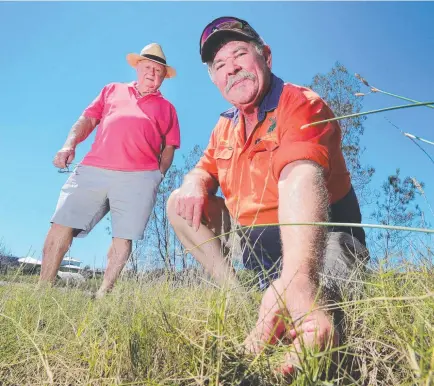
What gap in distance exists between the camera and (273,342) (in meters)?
1.10

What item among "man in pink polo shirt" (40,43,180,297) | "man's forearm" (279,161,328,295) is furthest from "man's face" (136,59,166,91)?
"man's forearm" (279,161,328,295)

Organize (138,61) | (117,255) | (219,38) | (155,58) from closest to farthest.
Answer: (219,38)
(117,255)
(155,58)
(138,61)

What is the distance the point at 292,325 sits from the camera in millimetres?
1023

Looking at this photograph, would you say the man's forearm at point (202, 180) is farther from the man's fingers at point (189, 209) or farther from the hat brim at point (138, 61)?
the hat brim at point (138, 61)

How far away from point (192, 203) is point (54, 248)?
244 centimetres

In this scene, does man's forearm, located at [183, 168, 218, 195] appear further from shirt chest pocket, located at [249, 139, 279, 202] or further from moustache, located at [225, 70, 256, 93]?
moustache, located at [225, 70, 256, 93]

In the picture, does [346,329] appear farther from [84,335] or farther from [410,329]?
[84,335]

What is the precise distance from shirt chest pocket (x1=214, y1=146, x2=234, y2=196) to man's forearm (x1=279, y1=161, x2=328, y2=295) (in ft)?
2.55

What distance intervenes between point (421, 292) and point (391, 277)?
106 millimetres

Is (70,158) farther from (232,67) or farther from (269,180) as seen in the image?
(269,180)

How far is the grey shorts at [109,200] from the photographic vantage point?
165 inches

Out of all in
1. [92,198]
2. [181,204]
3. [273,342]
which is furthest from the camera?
[92,198]

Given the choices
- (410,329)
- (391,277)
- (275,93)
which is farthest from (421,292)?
(275,93)

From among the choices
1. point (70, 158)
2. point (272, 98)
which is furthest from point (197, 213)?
point (70, 158)
